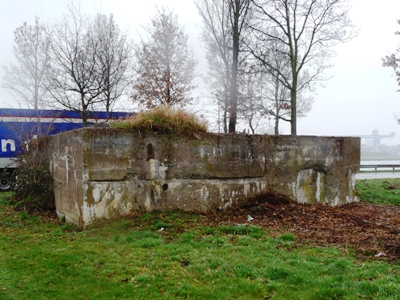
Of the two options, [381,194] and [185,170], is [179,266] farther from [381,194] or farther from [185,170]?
[381,194]

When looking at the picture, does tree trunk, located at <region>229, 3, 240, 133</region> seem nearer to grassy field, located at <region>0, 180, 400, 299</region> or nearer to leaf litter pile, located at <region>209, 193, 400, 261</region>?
leaf litter pile, located at <region>209, 193, 400, 261</region>

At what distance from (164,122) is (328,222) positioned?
4.09m

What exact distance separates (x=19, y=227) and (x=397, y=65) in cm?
1707

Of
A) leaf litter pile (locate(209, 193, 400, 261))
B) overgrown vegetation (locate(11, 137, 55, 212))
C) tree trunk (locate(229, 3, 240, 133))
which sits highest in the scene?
tree trunk (locate(229, 3, 240, 133))

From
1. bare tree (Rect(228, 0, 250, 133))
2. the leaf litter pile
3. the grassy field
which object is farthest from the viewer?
bare tree (Rect(228, 0, 250, 133))

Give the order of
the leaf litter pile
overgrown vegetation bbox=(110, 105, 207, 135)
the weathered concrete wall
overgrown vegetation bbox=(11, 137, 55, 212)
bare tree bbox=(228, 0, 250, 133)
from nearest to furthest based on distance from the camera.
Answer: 1. the leaf litter pile
2. the weathered concrete wall
3. overgrown vegetation bbox=(110, 105, 207, 135)
4. overgrown vegetation bbox=(11, 137, 55, 212)
5. bare tree bbox=(228, 0, 250, 133)

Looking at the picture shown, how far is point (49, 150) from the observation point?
970 cm

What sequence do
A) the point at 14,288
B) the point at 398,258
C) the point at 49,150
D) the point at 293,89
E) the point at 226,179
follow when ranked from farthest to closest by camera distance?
the point at 293,89 < the point at 49,150 < the point at 226,179 < the point at 398,258 < the point at 14,288

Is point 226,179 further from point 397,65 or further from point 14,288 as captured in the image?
point 397,65

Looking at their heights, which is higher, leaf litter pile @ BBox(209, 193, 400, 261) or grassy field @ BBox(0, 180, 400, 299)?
leaf litter pile @ BBox(209, 193, 400, 261)

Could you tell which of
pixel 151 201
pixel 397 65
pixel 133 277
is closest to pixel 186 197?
pixel 151 201

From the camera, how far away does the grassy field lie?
13.5 ft

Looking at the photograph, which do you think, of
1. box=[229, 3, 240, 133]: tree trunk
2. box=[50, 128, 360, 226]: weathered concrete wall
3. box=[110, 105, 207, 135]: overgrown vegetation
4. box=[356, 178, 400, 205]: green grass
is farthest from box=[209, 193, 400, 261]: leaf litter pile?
box=[229, 3, 240, 133]: tree trunk

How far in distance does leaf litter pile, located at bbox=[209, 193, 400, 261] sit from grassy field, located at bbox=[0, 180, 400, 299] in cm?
50
